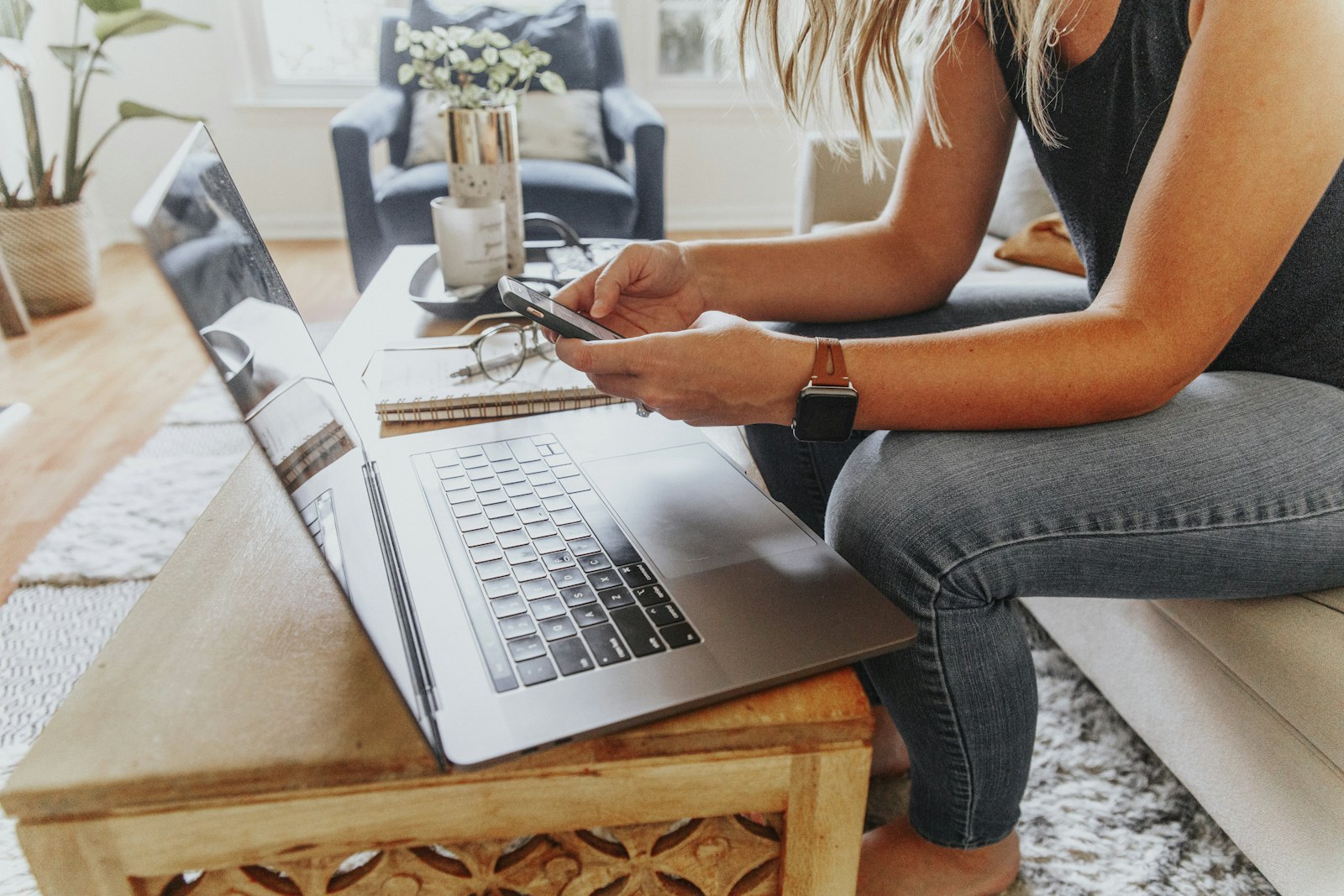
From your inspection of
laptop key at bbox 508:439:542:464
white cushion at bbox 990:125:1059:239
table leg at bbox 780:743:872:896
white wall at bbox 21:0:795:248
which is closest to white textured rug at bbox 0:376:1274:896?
table leg at bbox 780:743:872:896

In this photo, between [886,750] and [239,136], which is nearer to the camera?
[886,750]

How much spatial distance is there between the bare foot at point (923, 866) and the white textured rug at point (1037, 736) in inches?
4.6

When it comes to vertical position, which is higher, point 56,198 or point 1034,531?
point 1034,531

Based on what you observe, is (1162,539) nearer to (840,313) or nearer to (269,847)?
(840,313)

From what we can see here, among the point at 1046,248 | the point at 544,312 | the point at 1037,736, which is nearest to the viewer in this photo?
the point at 544,312

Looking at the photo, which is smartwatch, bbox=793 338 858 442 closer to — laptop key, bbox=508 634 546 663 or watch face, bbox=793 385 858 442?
watch face, bbox=793 385 858 442

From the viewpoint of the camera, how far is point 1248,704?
77 cm

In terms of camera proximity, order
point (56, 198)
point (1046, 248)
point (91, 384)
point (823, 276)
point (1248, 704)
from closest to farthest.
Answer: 1. point (1248, 704)
2. point (823, 276)
3. point (1046, 248)
4. point (91, 384)
5. point (56, 198)

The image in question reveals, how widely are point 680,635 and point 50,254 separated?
9.40ft

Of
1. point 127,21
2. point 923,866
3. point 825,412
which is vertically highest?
point 127,21

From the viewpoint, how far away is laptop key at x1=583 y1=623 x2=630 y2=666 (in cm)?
46

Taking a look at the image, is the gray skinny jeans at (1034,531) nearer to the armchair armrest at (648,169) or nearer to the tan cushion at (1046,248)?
the tan cushion at (1046,248)

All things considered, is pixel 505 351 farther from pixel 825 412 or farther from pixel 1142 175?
pixel 1142 175

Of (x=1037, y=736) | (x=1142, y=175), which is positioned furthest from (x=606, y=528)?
(x=1037, y=736)
